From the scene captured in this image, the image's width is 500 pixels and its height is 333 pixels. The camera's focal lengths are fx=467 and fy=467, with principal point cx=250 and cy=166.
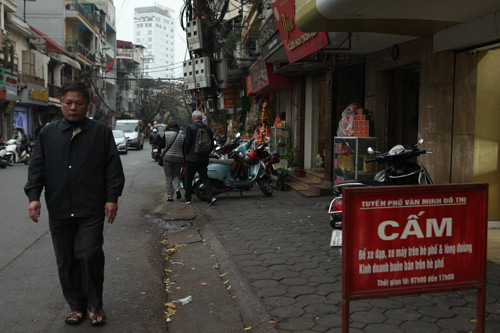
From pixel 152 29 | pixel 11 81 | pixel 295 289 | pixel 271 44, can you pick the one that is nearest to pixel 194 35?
pixel 271 44

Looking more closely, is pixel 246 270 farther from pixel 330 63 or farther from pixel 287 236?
pixel 330 63

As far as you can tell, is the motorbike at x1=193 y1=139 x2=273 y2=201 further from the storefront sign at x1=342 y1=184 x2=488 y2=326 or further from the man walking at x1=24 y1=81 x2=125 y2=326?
the storefront sign at x1=342 y1=184 x2=488 y2=326

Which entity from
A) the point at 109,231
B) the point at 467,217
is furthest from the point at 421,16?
the point at 109,231

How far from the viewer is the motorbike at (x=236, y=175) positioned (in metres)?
9.95

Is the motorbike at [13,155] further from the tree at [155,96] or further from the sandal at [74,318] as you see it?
the tree at [155,96]

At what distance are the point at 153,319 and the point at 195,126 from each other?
230 inches

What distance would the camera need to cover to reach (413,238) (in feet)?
8.72

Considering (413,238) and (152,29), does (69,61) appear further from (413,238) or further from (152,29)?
(152,29)

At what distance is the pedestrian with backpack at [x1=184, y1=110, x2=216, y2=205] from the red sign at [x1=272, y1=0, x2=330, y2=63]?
2.24 m

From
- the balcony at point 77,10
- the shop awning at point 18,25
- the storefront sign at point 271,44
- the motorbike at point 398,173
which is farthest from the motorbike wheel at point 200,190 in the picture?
the balcony at point 77,10

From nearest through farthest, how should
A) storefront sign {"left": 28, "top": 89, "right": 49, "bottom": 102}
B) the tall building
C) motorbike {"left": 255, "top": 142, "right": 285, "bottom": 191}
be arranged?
motorbike {"left": 255, "top": 142, "right": 285, "bottom": 191} < storefront sign {"left": 28, "top": 89, "right": 49, "bottom": 102} < the tall building

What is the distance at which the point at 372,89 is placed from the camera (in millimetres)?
9016

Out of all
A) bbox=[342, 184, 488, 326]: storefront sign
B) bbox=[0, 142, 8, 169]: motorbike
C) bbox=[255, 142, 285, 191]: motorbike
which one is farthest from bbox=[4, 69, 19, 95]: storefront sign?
bbox=[342, 184, 488, 326]: storefront sign

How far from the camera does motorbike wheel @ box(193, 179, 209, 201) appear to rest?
32.3ft
